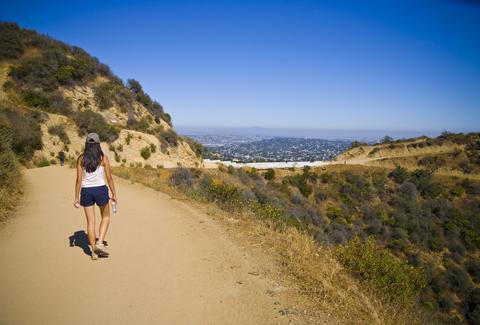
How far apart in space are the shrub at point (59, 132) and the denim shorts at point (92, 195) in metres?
19.2

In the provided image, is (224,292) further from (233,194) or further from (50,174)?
(50,174)

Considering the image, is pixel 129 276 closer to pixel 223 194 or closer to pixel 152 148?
pixel 223 194

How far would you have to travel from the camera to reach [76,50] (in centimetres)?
3231

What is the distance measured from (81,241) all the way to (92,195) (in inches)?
60.1

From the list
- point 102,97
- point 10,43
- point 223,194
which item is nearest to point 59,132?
point 102,97

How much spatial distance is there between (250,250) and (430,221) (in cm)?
2145

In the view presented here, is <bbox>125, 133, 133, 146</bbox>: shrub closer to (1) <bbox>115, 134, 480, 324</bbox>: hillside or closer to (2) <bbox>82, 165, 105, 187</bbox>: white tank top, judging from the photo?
(1) <bbox>115, 134, 480, 324</bbox>: hillside

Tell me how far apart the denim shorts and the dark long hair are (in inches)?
12.1

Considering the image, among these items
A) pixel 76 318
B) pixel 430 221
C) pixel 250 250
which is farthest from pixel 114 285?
pixel 430 221

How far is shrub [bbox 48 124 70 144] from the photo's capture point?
20.4 meters

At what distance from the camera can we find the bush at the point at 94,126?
2269cm

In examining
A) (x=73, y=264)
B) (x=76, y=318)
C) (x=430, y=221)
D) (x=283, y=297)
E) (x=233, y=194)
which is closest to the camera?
(x=76, y=318)

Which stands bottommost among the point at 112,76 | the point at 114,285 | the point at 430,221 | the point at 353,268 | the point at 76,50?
the point at 430,221

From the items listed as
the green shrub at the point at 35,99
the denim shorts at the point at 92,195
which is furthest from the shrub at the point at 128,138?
the denim shorts at the point at 92,195
